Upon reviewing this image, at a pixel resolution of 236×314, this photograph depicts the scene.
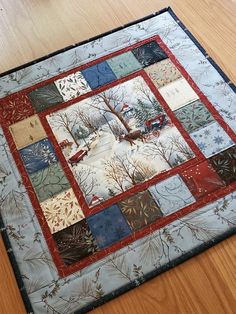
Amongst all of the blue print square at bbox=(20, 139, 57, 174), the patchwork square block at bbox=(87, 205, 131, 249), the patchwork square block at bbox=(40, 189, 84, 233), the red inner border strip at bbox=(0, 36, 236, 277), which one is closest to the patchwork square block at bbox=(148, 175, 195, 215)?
the red inner border strip at bbox=(0, 36, 236, 277)

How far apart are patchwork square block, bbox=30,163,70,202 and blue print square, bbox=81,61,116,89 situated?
33 centimetres

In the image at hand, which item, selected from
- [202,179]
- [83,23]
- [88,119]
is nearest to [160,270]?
[202,179]

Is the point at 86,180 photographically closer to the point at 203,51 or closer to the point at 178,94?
the point at 178,94

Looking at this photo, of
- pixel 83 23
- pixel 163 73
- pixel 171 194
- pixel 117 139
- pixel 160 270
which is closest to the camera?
pixel 160 270

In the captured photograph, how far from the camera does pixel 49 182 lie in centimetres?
111

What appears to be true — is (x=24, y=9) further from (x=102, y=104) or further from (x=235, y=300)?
(x=235, y=300)

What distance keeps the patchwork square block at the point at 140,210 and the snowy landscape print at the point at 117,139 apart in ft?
0.14

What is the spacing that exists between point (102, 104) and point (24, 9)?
1.89ft

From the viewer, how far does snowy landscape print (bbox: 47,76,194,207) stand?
1.10m

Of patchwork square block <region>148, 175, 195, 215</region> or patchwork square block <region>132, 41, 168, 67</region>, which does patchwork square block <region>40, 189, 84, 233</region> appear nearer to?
patchwork square block <region>148, 175, 195, 215</region>

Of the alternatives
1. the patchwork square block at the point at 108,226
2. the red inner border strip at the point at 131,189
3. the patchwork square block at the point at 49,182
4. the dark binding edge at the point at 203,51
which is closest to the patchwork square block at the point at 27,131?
the red inner border strip at the point at 131,189

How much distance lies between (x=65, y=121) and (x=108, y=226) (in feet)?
1.26

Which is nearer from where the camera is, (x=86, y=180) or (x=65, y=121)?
(x=86, y=180)

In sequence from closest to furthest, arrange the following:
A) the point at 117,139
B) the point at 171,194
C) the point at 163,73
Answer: the point at 171,194
the point at 117,139
the point at 163,73
